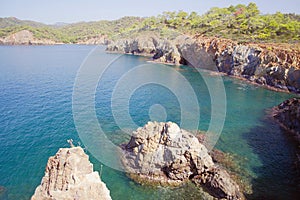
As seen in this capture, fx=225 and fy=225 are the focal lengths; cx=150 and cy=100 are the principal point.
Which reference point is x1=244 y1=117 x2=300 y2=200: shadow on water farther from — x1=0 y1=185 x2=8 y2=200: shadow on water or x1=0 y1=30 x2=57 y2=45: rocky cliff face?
x1=0 y1=30 x2=57 y2=45: rocky cliff face

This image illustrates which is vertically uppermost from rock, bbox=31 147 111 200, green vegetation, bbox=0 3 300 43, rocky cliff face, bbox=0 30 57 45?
green vegetation, bbox=0 3 300 43

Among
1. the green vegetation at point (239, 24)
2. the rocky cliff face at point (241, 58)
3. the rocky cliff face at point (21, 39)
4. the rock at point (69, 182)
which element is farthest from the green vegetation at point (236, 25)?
the rocky cliff face at point (21, 39)

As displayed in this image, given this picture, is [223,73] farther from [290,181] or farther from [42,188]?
[42,188]

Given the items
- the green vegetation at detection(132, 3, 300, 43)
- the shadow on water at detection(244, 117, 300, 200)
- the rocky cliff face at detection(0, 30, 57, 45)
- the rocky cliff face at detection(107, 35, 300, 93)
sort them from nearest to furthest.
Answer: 1. the shadow on water at detection(244, 117, 300, 200)
2. the rocky cliff face at detection(107, 35, 300, 93)
3. the green vegetation at detection(132, 3, 300, 43)
4. the rocky cliff face at detection(0, 30, 57, 45)

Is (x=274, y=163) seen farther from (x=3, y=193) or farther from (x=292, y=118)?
(x=3, y=193)

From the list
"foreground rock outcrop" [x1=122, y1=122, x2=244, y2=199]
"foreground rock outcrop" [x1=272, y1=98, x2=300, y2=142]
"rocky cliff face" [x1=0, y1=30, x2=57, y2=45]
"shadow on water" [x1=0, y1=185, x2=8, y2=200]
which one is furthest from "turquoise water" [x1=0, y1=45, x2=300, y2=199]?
"rocky cliff face" [x1=0, y1=30, x2=57, y2=45]

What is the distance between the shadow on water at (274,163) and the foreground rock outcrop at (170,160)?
3.10 meters

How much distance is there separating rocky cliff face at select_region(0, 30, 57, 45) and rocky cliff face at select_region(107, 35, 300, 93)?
401 ft

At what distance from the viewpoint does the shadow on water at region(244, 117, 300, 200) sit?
20398 millimetres

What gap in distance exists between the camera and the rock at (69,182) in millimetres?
11695

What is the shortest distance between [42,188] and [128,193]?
909cm

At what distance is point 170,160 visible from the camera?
21.8 metres

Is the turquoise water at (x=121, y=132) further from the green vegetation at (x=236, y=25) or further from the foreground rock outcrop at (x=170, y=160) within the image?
the green vegetation at (x=236, y=25)

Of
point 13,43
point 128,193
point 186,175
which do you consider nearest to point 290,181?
point 186,175
